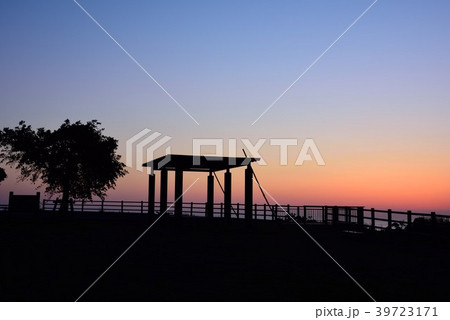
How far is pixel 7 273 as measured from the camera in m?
10.5

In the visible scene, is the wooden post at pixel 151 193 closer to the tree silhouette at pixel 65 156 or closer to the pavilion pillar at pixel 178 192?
the pavilion pillar at pixel 178 192

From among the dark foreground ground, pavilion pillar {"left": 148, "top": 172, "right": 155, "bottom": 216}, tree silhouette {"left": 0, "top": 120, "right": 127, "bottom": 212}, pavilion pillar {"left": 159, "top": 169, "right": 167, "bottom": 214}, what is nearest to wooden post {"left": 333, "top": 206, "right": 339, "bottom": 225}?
pavilion pillar {"left": 159, "top": 169, "right": 167, "bottom": 214}

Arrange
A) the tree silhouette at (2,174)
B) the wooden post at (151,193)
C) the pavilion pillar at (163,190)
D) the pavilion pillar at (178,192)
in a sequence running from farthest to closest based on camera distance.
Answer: the tree silhouette at (2,174), the wooden post at (151,193), the pavilion pillar at (163,190), the pavilion pillar at (178,192)

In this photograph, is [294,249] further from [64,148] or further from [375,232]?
[64,148]

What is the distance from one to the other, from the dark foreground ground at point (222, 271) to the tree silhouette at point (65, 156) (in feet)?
98.8

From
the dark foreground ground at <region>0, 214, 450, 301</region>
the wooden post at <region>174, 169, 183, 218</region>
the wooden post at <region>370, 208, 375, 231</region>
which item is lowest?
the dark foreground ground at <region>0, 214, 450, 301</region>

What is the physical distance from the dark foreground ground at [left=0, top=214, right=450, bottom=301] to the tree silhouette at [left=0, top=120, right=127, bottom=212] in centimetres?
3010

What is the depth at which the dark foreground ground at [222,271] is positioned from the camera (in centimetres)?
846

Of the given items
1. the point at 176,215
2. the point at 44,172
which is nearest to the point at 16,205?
the point at 44,172

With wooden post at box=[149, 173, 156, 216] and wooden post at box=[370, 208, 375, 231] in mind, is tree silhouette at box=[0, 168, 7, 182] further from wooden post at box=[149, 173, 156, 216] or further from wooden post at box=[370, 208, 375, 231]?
wooden post at box=[370, 208, 375, 231]

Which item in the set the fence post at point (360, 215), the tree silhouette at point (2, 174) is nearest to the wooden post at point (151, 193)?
the fence post at point (360, 215)

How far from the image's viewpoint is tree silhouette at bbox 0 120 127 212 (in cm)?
4700

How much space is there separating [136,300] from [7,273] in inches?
158

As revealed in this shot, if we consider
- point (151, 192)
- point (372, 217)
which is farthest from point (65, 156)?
point (372, 217)
